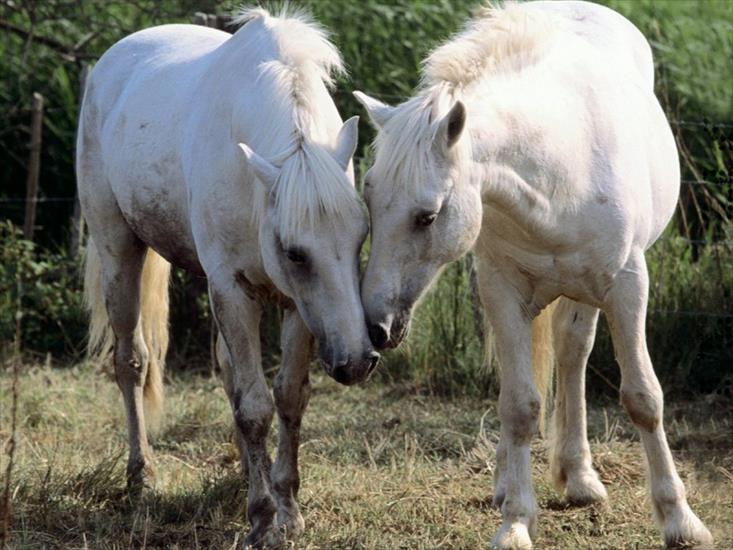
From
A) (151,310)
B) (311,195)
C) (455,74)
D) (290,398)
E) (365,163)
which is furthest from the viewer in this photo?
(365,163)

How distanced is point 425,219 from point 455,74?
59 cm

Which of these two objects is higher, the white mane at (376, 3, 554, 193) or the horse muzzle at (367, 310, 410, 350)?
the white mane at (376, 3, 554, 193)

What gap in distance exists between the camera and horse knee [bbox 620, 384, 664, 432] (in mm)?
4484

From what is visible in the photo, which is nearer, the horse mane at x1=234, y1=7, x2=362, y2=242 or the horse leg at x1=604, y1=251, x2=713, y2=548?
the horse mane at x1=234, y1=7, x2=362, y2=242

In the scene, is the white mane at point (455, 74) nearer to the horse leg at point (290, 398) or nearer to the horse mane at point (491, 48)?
the horse mane at point (491, 48)

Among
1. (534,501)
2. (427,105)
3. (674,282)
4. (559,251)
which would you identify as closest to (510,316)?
(559,251)

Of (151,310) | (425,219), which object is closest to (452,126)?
(425,219)

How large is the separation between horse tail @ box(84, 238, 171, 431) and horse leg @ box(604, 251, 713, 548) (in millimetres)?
2351

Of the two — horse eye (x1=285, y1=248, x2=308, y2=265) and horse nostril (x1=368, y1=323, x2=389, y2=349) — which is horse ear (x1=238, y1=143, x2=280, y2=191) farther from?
horse nostril (x1=368, y1=323, x2=389, y2=349)

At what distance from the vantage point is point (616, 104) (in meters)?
4.62

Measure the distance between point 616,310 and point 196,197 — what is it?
1586 millimetres

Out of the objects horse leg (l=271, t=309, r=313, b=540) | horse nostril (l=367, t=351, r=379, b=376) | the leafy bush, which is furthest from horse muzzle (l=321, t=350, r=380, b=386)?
the leafy bush

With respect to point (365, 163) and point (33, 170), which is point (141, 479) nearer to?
point (365, 163)

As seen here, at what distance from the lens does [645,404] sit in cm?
448
